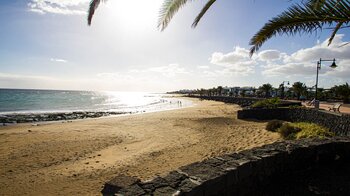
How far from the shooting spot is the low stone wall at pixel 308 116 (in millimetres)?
10139

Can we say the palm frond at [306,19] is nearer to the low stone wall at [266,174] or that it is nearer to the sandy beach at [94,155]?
the low stone wall at [266,174]

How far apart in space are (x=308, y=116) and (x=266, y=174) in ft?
40.3

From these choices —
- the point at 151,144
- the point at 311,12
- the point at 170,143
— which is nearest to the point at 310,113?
the point at 170,143

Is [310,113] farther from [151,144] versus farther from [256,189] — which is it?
[256,189]

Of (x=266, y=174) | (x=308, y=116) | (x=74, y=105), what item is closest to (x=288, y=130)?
(x=308, y=116)

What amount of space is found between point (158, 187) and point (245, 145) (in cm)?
850

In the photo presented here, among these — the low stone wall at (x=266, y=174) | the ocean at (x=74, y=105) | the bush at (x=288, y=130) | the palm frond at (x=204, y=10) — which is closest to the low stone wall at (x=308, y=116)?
the bush at (x=288, y=130)

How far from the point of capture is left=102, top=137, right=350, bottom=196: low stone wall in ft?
9.73

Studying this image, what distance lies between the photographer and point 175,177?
3.14 meters

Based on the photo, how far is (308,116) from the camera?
1430cm

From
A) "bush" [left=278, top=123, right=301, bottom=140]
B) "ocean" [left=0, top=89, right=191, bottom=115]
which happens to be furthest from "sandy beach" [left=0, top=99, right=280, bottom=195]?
"ocean" [left=0, top=89, right=191, bottom=115]

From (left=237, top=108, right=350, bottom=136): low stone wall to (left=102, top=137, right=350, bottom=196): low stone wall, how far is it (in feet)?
16.7

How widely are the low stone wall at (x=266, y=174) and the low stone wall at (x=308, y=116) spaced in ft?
16.7

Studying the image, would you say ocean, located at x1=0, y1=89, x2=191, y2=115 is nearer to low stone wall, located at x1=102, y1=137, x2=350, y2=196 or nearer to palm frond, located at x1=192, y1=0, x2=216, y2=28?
palm frond, located at x1=192, y1=0, x2=216, y2=28
